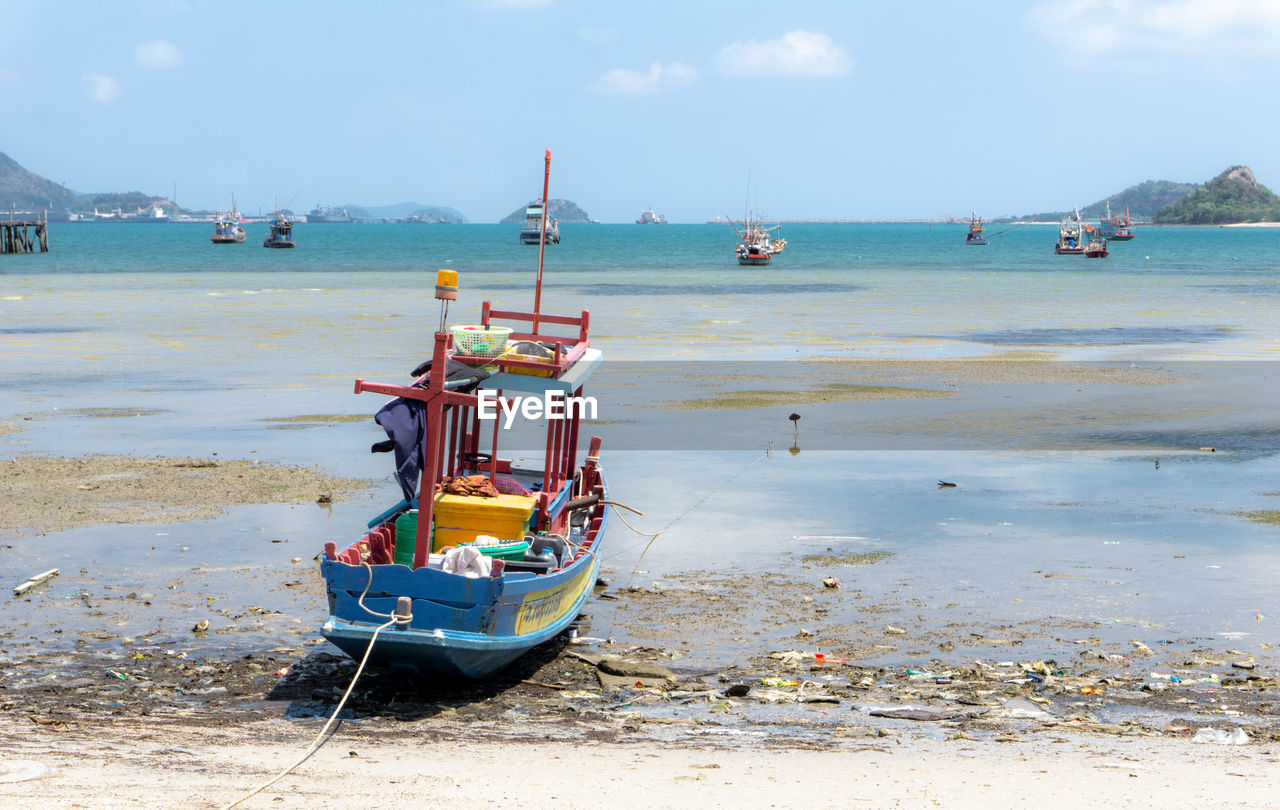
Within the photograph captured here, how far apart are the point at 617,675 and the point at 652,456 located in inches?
413

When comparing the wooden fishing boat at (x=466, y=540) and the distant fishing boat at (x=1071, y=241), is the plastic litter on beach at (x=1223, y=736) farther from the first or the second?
the distant fishing boat at (x=1071, y=241)

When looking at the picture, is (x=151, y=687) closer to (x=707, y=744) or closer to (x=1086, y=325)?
(x=707, y=744)

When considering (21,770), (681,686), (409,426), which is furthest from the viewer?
(409,426)

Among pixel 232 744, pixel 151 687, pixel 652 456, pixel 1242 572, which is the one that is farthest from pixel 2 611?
pixel 1242 572

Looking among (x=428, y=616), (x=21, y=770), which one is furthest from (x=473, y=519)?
(x=21, y=770)

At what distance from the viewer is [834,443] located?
→ 75.9ft

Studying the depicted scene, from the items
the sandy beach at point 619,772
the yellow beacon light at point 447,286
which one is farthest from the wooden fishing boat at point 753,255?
the sandy beach at point 619,772

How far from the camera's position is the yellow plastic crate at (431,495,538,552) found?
12.1m

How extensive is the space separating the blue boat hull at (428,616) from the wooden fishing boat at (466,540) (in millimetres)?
10

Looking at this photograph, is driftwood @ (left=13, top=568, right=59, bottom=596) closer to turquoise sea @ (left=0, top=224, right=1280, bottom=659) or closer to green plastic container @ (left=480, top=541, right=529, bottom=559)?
turquoise sea @ (left=0, top=224, right=1280, bottom=659)

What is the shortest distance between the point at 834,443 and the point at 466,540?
39.5ft

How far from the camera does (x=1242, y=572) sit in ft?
48.1

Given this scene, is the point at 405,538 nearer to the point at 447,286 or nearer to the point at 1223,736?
the point at 447,286

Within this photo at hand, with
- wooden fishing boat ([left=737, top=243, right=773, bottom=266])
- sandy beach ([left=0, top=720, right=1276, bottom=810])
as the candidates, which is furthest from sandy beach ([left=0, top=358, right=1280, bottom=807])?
wooden fishing boat ([left=737, top=243, right=773, bottom=266])
